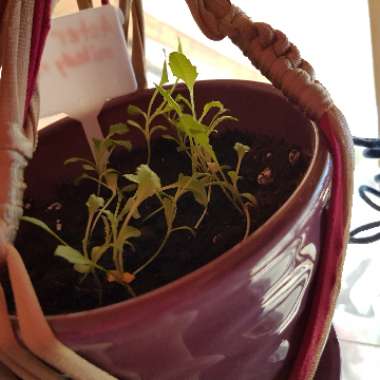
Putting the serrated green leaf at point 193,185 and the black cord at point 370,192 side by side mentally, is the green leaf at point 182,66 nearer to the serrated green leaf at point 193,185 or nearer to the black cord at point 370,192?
the serrated green leaf at point 193,185

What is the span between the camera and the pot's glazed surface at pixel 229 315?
0.29 m

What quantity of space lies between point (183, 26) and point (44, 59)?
1.53ft

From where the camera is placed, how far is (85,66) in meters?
0.48

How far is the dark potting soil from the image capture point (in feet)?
1.20

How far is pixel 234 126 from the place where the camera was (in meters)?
0.52

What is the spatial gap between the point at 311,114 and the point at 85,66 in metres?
0.20

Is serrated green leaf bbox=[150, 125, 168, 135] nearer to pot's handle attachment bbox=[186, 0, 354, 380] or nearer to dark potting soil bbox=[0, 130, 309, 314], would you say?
dark potting soil bbox=[0, 130, 309, 314]

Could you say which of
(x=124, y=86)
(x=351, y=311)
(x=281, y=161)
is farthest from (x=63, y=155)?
(x=351, y=311)

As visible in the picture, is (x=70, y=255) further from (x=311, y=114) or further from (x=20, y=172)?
(x=311, y=114)

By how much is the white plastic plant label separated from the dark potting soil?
6 cm

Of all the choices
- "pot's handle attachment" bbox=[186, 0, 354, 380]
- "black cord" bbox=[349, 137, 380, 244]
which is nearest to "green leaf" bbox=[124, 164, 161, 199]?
"pot's handle attachment" bbox=[186, 0, 354, 380]

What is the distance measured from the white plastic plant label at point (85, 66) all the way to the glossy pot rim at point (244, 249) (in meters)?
0.21

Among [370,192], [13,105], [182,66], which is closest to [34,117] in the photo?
[13,105]

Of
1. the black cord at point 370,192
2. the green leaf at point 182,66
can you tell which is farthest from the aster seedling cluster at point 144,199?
the black cord at point 370,192
